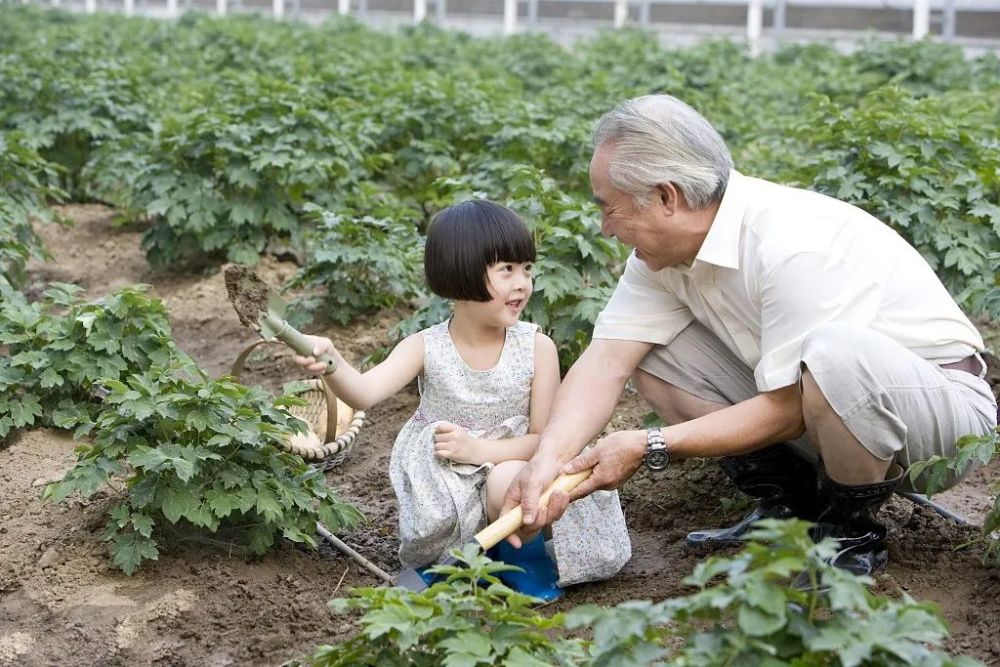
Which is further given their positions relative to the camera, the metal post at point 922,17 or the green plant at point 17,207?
the metal post at point 922,17

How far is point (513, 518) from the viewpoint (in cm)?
290

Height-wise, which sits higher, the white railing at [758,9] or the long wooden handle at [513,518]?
the white railing at [758,9]

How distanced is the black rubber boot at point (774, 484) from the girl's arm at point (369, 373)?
0.89 metres

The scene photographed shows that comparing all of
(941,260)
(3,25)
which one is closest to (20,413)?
(941,260)

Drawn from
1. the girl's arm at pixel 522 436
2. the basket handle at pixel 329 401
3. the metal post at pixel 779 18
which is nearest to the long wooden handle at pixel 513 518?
the girl's arm at pixel 522 436

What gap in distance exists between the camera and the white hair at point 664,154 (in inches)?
117

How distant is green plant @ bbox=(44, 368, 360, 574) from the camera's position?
317 cm

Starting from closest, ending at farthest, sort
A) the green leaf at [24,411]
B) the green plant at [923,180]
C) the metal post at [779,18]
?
the green leaf at [24,411] → the green plant at [923,180] → the metal post at [779,18]

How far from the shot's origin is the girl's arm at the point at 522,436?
319 cm

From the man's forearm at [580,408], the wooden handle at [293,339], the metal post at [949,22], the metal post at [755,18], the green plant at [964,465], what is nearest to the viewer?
the green plant at [964,465]

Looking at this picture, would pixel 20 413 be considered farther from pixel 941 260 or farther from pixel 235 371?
pixel 941 260

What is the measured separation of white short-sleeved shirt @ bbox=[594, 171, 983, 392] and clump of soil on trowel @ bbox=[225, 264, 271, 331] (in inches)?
40.5

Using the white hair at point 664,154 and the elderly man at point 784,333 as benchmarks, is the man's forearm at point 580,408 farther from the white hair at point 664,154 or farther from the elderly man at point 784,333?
the white hair at point 664,154

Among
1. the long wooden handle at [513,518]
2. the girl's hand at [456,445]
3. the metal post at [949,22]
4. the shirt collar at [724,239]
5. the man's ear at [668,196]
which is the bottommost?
the long wooden handle at [513,518]
